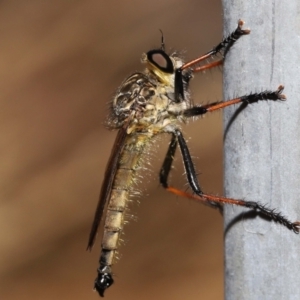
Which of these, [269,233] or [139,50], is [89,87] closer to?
[139,50]

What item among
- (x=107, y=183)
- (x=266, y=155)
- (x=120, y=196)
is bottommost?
(x=266, y=155)

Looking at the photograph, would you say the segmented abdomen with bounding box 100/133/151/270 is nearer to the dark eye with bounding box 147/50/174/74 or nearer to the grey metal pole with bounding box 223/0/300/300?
the dark eye with bounding box 147/50/174/74

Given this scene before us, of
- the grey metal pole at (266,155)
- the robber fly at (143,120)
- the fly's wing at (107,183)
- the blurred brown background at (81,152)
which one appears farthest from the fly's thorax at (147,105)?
the blurred brown background at (81,152)

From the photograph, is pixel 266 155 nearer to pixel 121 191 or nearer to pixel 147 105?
pixel 147 105

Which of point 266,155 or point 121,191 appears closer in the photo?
point 266,155

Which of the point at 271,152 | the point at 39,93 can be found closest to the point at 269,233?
the point at 271,152

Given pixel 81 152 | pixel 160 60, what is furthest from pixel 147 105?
pixel 81 152

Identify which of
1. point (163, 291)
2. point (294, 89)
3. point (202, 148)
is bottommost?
point (294, 89)
